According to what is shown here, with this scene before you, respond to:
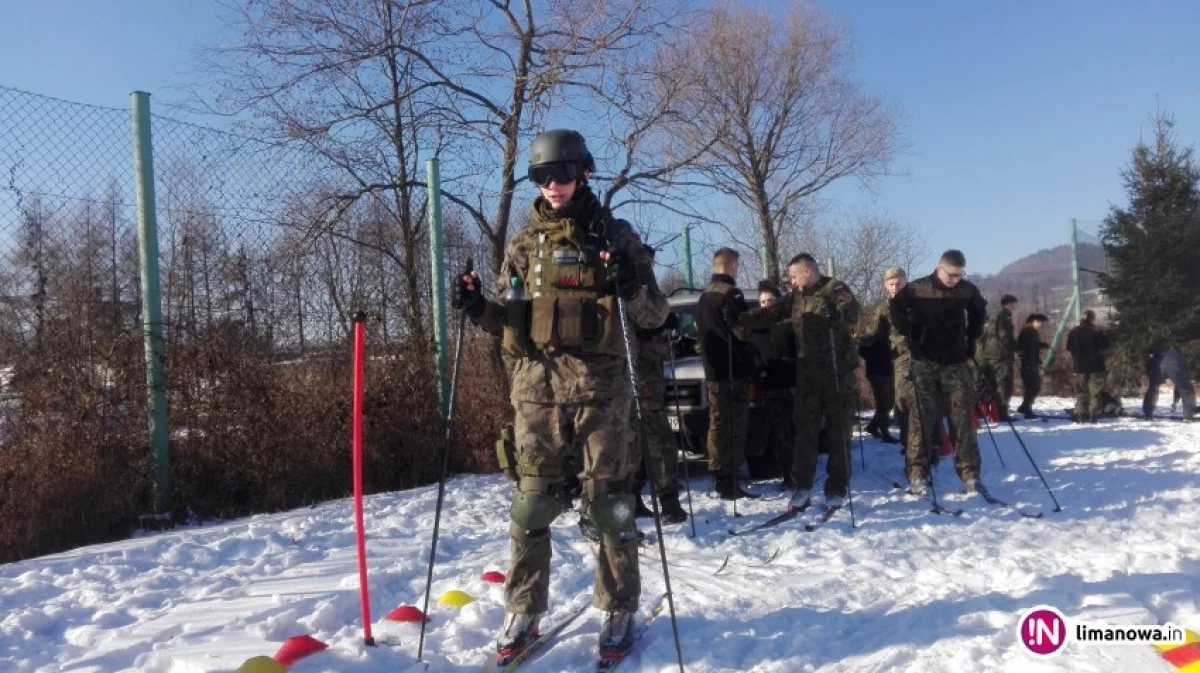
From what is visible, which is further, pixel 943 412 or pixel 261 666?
pixel 943 412

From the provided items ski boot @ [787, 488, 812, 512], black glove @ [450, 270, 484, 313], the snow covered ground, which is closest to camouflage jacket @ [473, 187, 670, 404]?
black glove @ [450, 270, 484, 313]

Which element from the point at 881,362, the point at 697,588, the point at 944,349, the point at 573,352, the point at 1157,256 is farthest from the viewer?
the point at 1157,256

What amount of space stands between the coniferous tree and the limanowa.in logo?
53.6 ft

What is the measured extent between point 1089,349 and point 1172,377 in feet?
4.48

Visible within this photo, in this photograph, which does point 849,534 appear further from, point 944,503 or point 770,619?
point 770,619

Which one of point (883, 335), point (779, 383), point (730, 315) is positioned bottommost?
point (779, 383)

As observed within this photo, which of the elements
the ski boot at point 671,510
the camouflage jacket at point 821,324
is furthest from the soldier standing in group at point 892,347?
the ski boot at point 671,510

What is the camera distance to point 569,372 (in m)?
3.66

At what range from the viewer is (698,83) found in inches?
383

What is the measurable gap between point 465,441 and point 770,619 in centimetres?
502

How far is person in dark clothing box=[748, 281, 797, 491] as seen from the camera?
7352 mm

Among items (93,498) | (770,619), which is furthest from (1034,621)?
(93,498)

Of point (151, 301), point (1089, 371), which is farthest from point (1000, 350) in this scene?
point (151, 301)

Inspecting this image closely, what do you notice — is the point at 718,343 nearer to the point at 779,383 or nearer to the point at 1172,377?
the point at 779,383
